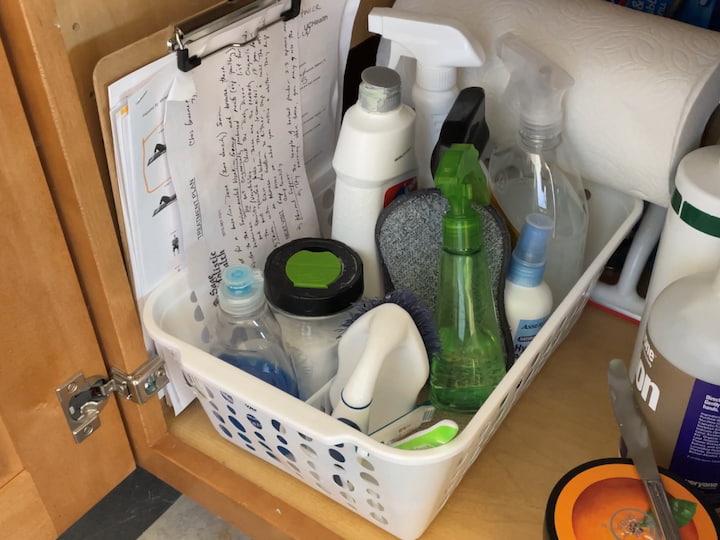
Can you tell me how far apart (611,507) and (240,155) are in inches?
12.0

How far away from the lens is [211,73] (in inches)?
17.2

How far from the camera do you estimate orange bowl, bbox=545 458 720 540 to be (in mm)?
376

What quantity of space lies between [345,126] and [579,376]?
255mm

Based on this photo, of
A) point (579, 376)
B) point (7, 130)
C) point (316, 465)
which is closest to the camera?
point (7, 130)

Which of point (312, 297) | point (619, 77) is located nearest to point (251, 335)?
point (312, 297)

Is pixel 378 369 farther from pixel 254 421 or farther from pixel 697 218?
pixel 697 218

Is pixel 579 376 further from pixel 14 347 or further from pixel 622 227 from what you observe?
pixel 14 347

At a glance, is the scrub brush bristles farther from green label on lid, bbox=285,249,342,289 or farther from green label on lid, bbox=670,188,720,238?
green label on lid, bbox=670,188,720,238

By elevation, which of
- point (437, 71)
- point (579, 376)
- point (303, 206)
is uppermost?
point (437, 71)

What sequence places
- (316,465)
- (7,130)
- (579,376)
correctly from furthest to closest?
(579,376)
(316,465)
(7,130)

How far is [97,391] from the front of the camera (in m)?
0.46

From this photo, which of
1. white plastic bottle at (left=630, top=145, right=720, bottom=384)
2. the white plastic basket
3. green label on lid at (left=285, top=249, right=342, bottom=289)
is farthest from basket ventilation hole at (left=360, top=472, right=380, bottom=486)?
white plastic bottle at (left=630, top=145, right=720, bottom=384)

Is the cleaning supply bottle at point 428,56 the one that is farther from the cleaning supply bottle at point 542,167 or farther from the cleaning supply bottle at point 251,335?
the cleaning supply bottle at point 251,335

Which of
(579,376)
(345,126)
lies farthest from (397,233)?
(579,376)
